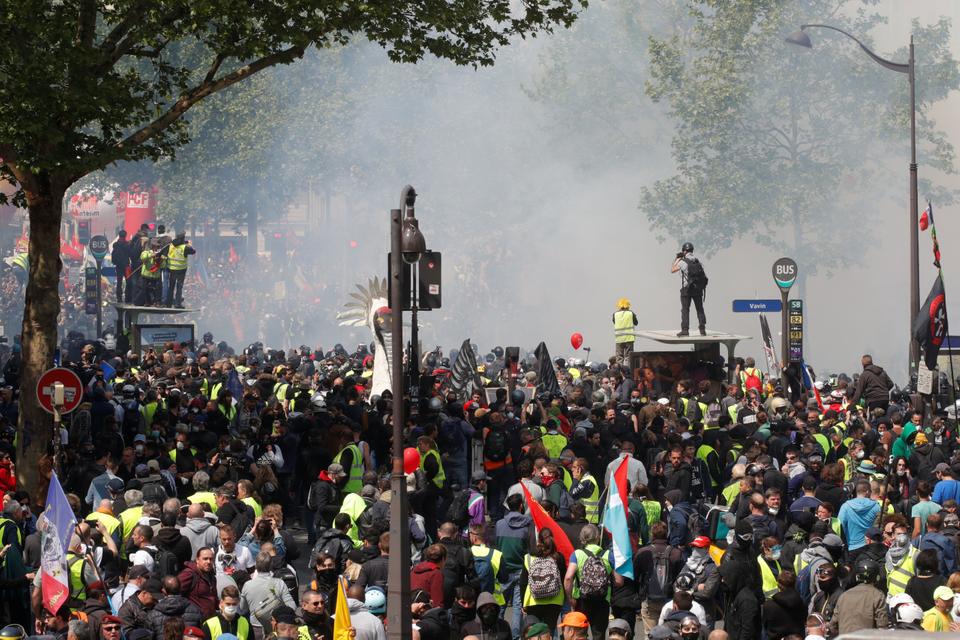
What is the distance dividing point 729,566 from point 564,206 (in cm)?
5995

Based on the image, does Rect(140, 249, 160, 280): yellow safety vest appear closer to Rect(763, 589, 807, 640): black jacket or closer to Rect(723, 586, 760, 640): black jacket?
Rect(723, 586, 760, 640): black jacket

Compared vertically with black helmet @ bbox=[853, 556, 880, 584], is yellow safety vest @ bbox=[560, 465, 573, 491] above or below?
above

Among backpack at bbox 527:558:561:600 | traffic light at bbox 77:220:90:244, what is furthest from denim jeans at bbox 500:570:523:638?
traffic light at bbox 77:220:90:244

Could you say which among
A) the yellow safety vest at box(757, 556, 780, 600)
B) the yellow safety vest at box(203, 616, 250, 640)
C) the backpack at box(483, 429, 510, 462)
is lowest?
the yellow safety vest at box(203, 616, 250, 640)

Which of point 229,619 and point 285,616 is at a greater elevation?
point 285,616

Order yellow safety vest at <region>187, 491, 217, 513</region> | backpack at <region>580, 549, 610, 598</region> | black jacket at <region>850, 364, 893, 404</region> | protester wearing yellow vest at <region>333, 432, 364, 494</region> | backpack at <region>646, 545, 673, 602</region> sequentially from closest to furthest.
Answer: backpack at <region>580, 549, 610, 598</region> → backpack at <region>646, 545, 673, 602</region> → yellow safety vest at <region>187, 491, 217, 513</region> → protester wearing yellow vest at <region>333, 432, 364, 494</region> → black jacket at <region>850, 364, 893, 404</region>

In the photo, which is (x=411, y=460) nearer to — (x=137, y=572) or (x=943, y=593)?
(x=137, y=572)

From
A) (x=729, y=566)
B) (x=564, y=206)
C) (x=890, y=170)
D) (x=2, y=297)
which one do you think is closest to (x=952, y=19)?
(x=890, y=170)

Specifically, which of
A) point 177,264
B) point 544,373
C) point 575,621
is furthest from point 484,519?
point 177,264

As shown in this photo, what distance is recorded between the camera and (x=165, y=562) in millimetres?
13578

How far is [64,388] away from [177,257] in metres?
20.4

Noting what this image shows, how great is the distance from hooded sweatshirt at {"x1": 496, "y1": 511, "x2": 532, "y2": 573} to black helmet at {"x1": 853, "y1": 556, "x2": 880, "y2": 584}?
323cm

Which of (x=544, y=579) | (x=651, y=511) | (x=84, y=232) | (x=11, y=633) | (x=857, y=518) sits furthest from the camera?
(x=84, y=232)

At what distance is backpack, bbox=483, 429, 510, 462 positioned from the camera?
20469mm
